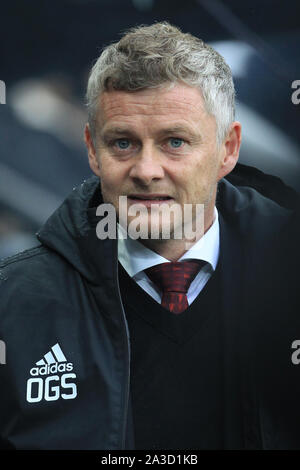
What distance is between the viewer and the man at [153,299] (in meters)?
1.27

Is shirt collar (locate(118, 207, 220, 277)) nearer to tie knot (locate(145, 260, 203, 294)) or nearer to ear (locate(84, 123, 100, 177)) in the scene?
tie knot (locate(145, 260, 203, 294))

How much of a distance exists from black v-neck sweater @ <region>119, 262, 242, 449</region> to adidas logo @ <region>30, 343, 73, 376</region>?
0.17m

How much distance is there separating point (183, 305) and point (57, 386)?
354 millimetres

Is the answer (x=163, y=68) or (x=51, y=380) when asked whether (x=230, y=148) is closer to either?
(x=163, y=68)

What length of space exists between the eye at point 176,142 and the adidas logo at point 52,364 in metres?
0.54

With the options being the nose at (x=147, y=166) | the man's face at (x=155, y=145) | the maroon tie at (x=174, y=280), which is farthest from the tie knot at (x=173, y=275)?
the nose at (x=147, y=166)

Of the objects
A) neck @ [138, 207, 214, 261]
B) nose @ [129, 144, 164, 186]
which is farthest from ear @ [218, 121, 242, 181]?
nose @ [129, 144, 164, 186]

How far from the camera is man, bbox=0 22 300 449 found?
127 centimetres

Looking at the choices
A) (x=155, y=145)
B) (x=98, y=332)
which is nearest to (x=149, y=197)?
(x=155, y=145)

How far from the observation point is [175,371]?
1342 mm

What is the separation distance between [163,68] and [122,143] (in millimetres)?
193

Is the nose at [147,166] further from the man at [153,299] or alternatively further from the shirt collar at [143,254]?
the shirt collar at [143,254]

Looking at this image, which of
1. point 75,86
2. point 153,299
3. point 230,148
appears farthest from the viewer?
point 75,86
